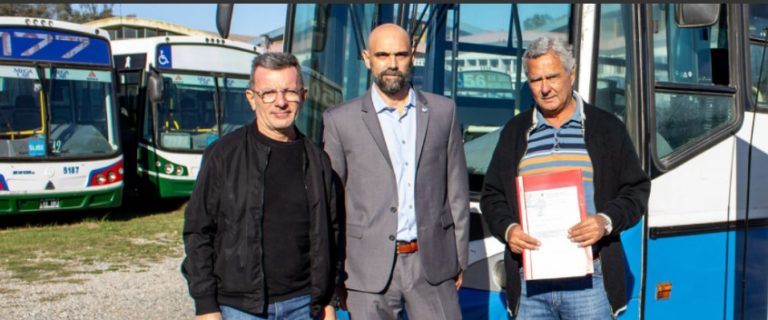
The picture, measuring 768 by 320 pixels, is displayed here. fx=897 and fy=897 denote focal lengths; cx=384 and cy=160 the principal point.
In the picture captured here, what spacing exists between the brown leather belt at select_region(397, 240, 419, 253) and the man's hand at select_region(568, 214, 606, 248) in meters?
0.61

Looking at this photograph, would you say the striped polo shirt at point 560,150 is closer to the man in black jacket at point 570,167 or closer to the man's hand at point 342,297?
the man in black jacket at point 570,167

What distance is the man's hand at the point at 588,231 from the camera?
10.7 ft

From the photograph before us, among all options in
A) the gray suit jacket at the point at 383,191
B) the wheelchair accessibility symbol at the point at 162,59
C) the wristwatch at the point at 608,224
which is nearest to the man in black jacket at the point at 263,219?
the gray suit jacket at the point at 383,191

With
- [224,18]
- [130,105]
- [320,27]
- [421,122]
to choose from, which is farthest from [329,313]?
[130,105]

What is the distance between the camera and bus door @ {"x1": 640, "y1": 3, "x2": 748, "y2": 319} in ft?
13.9

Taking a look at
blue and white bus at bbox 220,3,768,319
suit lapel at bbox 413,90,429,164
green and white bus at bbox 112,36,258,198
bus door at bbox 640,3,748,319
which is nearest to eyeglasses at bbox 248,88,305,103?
suit lapel at bbox 413,90,429,164

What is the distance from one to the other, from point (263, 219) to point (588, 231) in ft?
3.83

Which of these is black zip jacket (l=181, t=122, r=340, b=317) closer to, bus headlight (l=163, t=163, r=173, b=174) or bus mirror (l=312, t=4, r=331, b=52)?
bus mirror (l=312, t=4, r=331, b=52)

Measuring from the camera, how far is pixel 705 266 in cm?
445

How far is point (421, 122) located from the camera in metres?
3.55

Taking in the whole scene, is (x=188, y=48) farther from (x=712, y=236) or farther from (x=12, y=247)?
(x=712, y=236)

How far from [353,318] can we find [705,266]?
193 centimetres

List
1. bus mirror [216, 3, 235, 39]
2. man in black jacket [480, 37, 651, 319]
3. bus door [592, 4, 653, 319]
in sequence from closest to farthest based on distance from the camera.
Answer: man in black jacket [480, 37, 651, 319] < bus door [592, 4, 653, 319] < bus mirror [216, 3, 235, 39]

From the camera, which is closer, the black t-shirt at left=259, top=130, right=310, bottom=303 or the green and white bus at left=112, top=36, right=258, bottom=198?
the black t-shirt at left=259, top=130, right=310, bottom=303
